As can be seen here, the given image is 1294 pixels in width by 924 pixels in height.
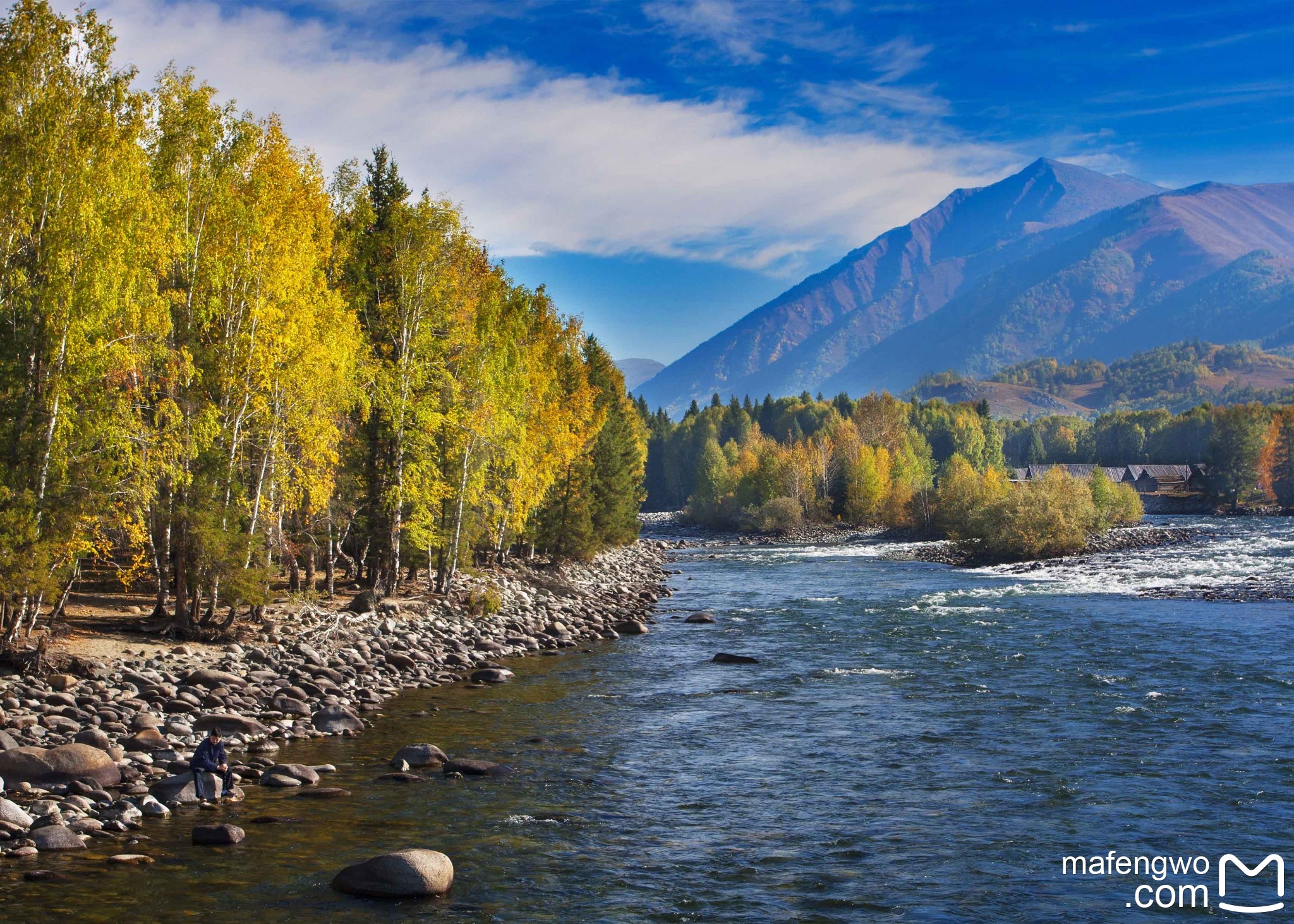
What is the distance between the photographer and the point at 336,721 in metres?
22.3

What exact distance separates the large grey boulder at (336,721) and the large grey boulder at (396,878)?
902 centimetres

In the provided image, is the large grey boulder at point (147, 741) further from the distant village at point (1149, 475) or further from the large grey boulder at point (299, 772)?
the distant village at point (1149, 475)

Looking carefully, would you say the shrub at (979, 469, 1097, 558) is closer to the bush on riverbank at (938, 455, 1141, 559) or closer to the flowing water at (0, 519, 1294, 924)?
the bush on riverbank at (938, 455, 1141, 559)

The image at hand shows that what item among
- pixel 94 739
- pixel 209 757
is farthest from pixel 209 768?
pixel 94 739

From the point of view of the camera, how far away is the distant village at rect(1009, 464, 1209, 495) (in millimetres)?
156625

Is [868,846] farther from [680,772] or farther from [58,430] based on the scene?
[58,430]

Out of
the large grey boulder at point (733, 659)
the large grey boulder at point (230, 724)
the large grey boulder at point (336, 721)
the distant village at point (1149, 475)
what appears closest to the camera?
the large grey boulder at point (230, 724)

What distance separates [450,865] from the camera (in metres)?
14.0

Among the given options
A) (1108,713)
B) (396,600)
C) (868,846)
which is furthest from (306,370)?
(1108,713)

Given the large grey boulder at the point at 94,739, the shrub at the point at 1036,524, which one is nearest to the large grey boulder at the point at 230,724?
the large grey boulder at the point at 94,739

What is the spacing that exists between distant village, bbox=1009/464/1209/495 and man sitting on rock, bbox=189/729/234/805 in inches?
6104

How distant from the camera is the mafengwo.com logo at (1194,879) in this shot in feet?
43.7

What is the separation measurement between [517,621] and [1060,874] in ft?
87.1

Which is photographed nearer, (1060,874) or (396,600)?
(1060,874)
